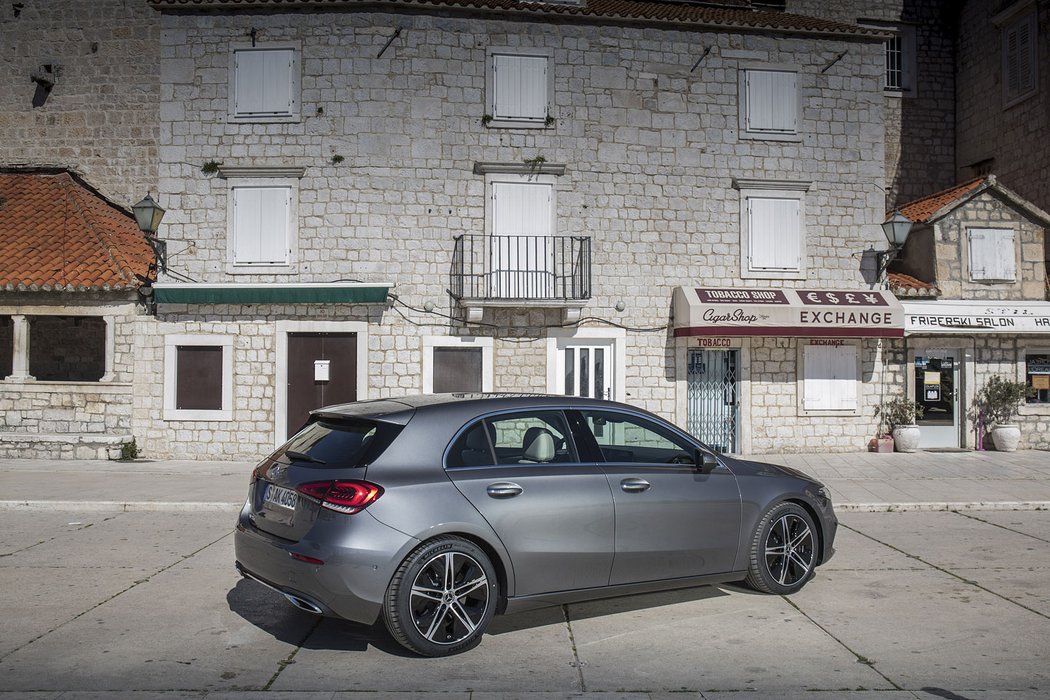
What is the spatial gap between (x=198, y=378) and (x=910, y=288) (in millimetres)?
13975

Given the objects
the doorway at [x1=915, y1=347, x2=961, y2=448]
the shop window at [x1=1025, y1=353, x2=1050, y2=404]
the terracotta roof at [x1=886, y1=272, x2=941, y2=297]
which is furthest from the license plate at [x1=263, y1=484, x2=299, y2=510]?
the shop window at [x1=1025, y1=353, x2=1050, y2=404]

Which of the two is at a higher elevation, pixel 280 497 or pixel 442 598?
pixel 280 497

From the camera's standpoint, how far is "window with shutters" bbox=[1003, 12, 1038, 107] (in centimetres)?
1995

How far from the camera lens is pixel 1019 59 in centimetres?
2044

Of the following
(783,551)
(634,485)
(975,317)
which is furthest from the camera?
(975,317)

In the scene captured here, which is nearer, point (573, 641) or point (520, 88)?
point (573, 641)

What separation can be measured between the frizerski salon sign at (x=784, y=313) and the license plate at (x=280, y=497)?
11.4m

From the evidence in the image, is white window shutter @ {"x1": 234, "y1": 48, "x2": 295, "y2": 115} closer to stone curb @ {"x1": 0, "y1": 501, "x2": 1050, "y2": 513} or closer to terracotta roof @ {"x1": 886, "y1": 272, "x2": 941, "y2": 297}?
stone curb @ {"x1": 0, "y1": 501, "x2": 1050, "y2": 513}

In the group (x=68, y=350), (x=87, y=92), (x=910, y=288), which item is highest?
(x=87, y=92)

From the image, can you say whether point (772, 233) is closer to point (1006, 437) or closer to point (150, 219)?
point (1006, 437)

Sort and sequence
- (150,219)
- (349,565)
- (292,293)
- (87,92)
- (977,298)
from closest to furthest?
1. (349,565)
2. (150,219)
3. (292,293)
4. (977,298)
5. (87,92)

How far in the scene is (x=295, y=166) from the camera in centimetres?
1595

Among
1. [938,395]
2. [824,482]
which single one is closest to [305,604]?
[824,482]

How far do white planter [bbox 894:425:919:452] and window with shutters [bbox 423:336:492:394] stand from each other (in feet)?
26.8
